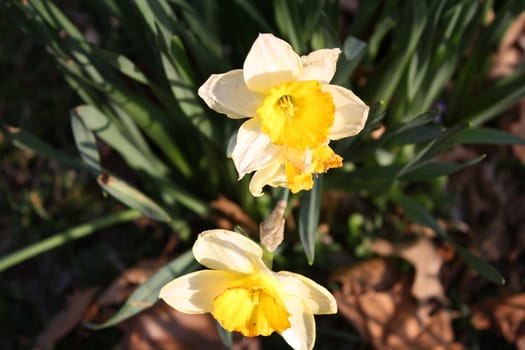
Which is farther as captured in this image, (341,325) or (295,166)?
(341,325)

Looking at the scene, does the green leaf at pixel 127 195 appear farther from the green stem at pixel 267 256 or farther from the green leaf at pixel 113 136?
the green stem at pixel 267 256

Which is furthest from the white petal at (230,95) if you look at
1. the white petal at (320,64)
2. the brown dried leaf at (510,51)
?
the brown dried leaf at (510,51)

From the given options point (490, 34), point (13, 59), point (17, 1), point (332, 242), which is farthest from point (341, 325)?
point (13, 59)

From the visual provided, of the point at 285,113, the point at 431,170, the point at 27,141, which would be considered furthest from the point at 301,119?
the point at 27,141

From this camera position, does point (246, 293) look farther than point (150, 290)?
No

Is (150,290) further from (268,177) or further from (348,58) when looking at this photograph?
(348,58)

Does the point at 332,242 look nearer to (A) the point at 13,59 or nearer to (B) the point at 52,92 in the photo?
(B) the point at 52,92

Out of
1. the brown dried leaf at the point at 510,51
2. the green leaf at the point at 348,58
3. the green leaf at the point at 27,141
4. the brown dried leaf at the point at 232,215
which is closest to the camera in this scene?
the green leaf at the point at 348,58
